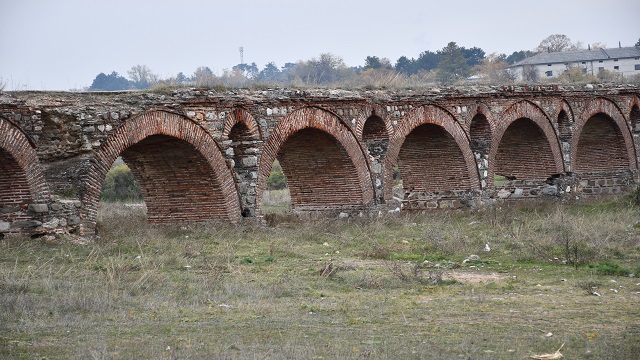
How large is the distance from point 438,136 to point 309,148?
3.55 m

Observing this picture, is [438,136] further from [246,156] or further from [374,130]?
[246,156]

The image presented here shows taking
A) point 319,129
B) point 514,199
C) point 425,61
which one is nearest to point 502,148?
point 514,199

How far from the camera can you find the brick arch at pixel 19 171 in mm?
12156

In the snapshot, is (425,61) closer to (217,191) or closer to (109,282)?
(217,191)

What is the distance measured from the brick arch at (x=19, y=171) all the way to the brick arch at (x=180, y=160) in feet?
4.23

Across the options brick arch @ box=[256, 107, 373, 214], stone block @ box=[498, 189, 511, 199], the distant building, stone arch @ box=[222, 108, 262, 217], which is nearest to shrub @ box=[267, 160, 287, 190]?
stone block @ box=[498, 189, 511, 199]

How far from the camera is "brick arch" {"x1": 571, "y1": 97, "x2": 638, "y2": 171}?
22844mm

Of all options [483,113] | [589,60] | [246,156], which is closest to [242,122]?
[246,156]

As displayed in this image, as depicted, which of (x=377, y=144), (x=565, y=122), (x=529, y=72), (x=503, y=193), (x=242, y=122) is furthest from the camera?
(x=529, y=72)

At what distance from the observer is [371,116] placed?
18062 mm

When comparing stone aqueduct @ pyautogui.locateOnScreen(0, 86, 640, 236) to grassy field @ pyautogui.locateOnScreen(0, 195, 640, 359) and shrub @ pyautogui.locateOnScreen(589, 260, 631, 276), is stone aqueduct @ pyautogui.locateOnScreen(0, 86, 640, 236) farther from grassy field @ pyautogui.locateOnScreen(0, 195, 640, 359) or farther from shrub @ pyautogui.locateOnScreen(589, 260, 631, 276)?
shrub @ pyautogui.locateOnScreen(589, 260, 631, 276)

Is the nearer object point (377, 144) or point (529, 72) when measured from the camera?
point (377, 144)

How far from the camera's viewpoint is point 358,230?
15281 millimetres

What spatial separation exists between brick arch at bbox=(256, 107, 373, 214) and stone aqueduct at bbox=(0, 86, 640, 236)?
0.08ft
